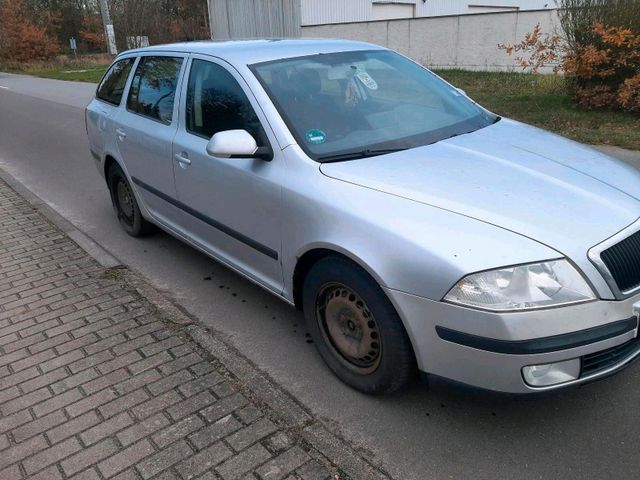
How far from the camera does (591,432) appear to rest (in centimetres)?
256

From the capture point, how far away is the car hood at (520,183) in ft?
7.70

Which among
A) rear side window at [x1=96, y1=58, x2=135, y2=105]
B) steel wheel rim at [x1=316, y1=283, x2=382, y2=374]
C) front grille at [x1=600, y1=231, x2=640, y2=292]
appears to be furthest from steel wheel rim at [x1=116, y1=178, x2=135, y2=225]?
front grille at [x1=600, y1=231, x2=640, y2=292]

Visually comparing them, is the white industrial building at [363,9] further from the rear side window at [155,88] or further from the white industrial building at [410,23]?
the rear side window at [155,88]

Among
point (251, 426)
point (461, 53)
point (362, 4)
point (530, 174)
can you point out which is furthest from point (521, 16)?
point (251, 426)

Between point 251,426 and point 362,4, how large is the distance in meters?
24.8

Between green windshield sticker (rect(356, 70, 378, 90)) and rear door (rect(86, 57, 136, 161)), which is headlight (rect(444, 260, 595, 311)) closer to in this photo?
green windshield sticker (rect(356, 70, 378, 90))

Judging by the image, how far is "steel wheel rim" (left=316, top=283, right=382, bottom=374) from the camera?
270 centimetres

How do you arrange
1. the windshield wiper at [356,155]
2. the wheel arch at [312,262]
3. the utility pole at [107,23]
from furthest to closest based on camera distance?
the utility pole at [107,23] → the windshield wiper at [356,155] → the wheel arch at [312,262]

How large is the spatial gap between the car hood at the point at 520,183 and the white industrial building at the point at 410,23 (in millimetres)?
13472

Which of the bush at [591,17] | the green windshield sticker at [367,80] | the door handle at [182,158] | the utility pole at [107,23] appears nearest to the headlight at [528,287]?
the green windshield sticker at [367,80]

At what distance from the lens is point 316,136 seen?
3088mm

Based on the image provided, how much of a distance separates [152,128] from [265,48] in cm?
113

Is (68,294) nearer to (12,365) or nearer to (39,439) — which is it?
(12,365)

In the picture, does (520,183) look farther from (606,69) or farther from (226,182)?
(606,69)
